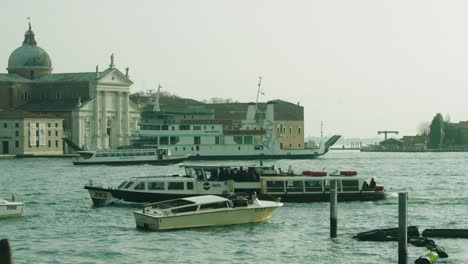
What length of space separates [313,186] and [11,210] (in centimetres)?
1577

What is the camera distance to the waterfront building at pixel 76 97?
171625 millimetres

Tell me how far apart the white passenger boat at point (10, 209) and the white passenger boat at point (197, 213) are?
23.3ft

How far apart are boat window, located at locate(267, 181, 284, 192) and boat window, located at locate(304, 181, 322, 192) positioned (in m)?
1.42

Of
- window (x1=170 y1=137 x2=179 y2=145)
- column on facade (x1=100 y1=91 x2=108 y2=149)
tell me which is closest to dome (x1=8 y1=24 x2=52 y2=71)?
column on facade (x1=100 y1=91 x2=108 y2=149)

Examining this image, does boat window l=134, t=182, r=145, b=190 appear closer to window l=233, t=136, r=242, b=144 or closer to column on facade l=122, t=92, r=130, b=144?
window l=233, t=136, r=242, b=144

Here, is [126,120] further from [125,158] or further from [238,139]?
[125,158]

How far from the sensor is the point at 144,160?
422 feet

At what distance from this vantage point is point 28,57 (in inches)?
7205

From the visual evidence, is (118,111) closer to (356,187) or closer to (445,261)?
(356,187)

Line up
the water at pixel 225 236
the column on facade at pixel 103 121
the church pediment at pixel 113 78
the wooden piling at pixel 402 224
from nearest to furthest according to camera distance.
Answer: the wooden piling at pixel 402 224 → the water at pixel 225 236 → the column on facade at pixel 103 121 → the church pediment at pixel 113 78

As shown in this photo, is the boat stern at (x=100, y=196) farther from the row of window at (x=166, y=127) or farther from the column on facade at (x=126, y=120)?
the column on facade at (x=126, y=120)

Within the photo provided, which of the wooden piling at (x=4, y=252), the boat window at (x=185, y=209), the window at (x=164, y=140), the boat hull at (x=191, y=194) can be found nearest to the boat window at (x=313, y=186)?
the boat hull at (x=191, y=194)

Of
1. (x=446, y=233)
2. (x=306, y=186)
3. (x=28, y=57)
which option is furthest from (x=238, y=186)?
(x=28, y=57)

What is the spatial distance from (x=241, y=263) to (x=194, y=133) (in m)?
111
